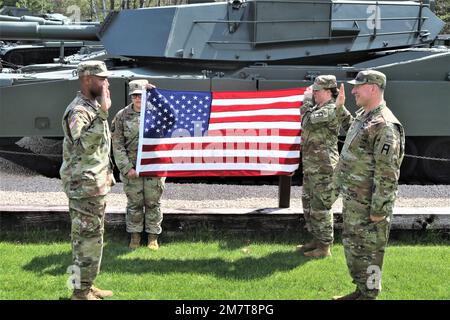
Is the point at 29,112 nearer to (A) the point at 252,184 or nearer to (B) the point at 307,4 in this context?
(A) the point at 252,184

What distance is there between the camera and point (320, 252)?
5914mm

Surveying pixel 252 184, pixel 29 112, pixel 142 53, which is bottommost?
pixel 252 184

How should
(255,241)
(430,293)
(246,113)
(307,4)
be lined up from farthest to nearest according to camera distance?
(307,4)
(246,113)
(255,241)
(430,293)

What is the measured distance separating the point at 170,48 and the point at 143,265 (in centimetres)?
432

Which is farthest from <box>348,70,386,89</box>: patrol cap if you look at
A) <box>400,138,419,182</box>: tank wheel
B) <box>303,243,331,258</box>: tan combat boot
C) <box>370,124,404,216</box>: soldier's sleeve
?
<box>400,138,419,182</box>: tank wheel

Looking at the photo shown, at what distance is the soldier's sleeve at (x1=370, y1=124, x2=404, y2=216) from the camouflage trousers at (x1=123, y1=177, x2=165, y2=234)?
2470 mm

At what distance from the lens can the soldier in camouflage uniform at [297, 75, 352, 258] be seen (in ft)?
19.0

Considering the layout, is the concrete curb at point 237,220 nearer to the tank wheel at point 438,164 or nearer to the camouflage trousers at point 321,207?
the camouflage trousers at point 321,207

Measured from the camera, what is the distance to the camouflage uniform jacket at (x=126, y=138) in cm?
622

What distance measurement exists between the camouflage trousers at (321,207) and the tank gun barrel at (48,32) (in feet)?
Answer: 19.6

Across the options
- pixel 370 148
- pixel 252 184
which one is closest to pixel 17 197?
pixel 252 184

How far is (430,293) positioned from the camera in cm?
499

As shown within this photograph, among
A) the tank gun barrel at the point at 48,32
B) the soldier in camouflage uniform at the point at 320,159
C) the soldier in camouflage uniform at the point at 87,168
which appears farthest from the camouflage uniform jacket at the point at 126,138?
the tank gun barrel at the point at 48,32

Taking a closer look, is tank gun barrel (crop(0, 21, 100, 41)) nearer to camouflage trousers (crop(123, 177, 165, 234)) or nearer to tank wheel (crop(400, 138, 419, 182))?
camouflage trousers (crop(123, 177, 165, 234))
